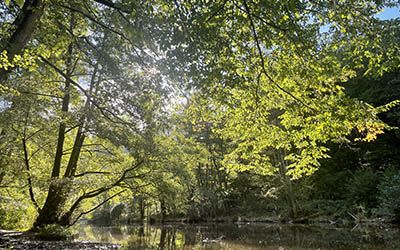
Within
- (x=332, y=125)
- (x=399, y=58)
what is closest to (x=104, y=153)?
(x=332, y=125)

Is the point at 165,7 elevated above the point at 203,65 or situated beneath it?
elevated above

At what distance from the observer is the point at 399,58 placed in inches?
150

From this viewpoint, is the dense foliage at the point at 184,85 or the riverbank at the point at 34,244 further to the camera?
the riverbank at the point at 34,244

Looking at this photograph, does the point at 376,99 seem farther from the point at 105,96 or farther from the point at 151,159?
the point at 105,96

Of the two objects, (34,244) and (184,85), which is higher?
(184,85)

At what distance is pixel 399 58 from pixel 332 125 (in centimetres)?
116

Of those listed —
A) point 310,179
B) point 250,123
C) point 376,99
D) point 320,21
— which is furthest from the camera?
point 310,179

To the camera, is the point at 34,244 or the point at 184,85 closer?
the point at 184,85

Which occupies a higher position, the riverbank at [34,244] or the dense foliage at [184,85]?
the dense foliage at [184,85]

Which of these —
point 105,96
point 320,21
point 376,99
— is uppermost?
point 376,99

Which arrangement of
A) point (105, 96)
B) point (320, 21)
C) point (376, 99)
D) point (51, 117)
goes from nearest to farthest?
point (320, 21) < point (105, 96) < point (51, 117) < point (376, 99)

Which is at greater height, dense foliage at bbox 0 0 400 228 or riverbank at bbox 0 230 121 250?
dense foliage at bbox 0 0 400 228

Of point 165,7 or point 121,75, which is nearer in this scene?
point 165,7

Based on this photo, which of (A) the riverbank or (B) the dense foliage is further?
(A) the riverbank
